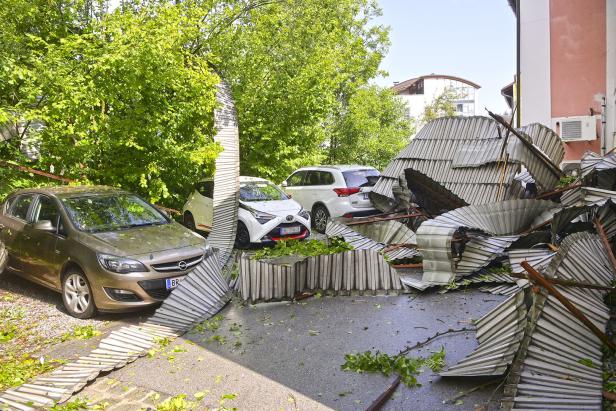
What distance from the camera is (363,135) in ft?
85.0

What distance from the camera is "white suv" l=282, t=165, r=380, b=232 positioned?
48.6 ft

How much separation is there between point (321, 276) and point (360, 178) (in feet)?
23.3

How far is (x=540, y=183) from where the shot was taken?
10742 mm

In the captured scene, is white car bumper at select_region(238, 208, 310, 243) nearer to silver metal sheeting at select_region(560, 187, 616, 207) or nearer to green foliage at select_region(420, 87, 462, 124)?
silver metal sheeting at select_region(560, 187, 616, 207)

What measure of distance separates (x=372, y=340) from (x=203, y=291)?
2.62 metres

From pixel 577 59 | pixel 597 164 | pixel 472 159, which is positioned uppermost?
pixel 577 59

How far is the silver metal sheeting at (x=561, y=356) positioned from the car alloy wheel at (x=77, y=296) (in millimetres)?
5475

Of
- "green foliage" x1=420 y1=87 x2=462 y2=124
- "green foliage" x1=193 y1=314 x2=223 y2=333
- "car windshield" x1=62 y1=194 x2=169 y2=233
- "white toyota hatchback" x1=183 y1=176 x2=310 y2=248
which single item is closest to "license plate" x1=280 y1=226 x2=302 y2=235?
"white toyota hatchback" x1=183 y1=176 x2=310 y2=248

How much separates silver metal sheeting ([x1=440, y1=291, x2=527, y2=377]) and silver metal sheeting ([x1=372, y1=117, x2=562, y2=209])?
6.03m

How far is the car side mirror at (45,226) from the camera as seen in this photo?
796 cm

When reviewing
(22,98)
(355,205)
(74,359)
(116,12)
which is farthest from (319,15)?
(74,359)

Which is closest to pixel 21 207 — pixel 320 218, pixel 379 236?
pixel 379 236

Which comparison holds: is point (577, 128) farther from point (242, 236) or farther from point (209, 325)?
point (209, 325)

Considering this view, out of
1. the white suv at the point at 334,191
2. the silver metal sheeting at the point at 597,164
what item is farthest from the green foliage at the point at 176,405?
the white suv at the point at 334,191
